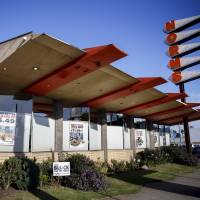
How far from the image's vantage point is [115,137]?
20953 millimetres

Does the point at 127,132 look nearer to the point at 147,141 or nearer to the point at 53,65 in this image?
the point at 147,141

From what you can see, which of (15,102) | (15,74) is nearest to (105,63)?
(15,74)

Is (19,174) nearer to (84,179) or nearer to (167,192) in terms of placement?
(84,179)

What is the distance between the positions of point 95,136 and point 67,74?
307 inches

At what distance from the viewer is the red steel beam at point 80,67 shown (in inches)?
406

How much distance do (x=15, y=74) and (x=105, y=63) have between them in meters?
3.96

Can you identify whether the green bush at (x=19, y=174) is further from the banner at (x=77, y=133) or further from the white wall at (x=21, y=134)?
the banner at (x=77, y=133)

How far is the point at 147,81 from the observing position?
14.9 meters

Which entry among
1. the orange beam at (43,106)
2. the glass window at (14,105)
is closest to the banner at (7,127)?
the glass window at (14,105)

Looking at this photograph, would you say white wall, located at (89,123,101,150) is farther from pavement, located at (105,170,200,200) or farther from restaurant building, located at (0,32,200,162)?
pavement, located at (105,170,200,200)

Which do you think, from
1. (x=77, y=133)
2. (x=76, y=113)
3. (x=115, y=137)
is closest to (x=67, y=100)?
(x=76, y=113)

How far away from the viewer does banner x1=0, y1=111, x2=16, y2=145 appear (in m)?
13.2

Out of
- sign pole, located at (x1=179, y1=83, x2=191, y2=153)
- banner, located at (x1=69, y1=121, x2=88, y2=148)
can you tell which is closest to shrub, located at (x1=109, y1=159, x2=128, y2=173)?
banner, located at (x1=69, y1=121, x2=88, y2=148)

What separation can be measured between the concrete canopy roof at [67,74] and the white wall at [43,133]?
1408 millimetres
